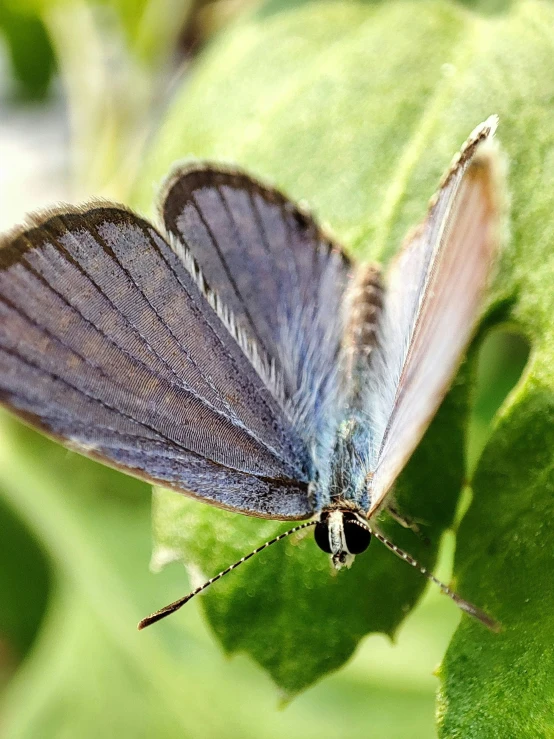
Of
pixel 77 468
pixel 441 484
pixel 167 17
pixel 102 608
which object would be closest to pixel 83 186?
pixel 167 17

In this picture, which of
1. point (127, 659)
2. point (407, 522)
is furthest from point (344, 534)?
point (127, 659)

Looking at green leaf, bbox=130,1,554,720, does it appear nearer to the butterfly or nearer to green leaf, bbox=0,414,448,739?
the butterfly

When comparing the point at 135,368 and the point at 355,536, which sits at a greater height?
the point at 135,368

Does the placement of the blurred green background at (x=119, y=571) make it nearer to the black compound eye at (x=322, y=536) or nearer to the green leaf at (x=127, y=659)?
the green leaf at (x=127, y=659)

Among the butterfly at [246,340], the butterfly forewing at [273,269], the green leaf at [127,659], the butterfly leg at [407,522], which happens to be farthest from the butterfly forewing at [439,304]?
the green leaf at [127,659]

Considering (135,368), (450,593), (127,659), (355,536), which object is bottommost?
(127,659)

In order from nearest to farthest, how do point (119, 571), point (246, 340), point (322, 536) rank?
point (322, 536)
point (246, 340)
point (119, 571)

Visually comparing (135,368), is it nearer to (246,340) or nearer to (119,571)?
(246,340)
